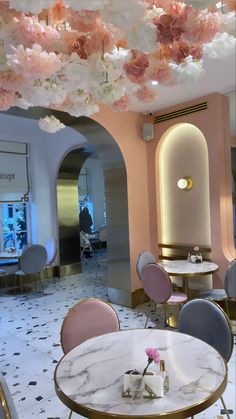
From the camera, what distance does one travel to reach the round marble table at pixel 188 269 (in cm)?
385

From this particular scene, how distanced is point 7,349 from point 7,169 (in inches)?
164

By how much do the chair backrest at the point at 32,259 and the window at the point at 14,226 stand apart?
121 cm

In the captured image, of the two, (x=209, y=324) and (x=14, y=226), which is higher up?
(x=14, y=226)

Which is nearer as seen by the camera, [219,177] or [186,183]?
[219,177]

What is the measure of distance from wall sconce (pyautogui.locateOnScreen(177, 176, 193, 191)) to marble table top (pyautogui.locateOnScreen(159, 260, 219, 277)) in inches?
45.7

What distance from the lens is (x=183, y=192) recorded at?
498 centimetres

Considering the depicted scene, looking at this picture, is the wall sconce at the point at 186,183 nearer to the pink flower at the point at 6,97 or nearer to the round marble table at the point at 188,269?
the round marble table at the point at 188,269

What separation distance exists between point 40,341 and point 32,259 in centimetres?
219

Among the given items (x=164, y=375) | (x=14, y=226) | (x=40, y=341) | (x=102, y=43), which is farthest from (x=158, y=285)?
(x=14, y=226)

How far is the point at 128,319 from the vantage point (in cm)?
434

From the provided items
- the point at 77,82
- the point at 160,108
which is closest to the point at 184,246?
the point at 160,108

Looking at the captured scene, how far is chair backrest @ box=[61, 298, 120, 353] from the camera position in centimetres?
221

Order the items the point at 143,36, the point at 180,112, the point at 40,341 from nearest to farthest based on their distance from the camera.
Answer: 1. the point at 143,36
2. the point at 40,341
3. the point at 180,112

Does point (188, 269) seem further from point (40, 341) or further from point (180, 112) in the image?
point (180, 112)
